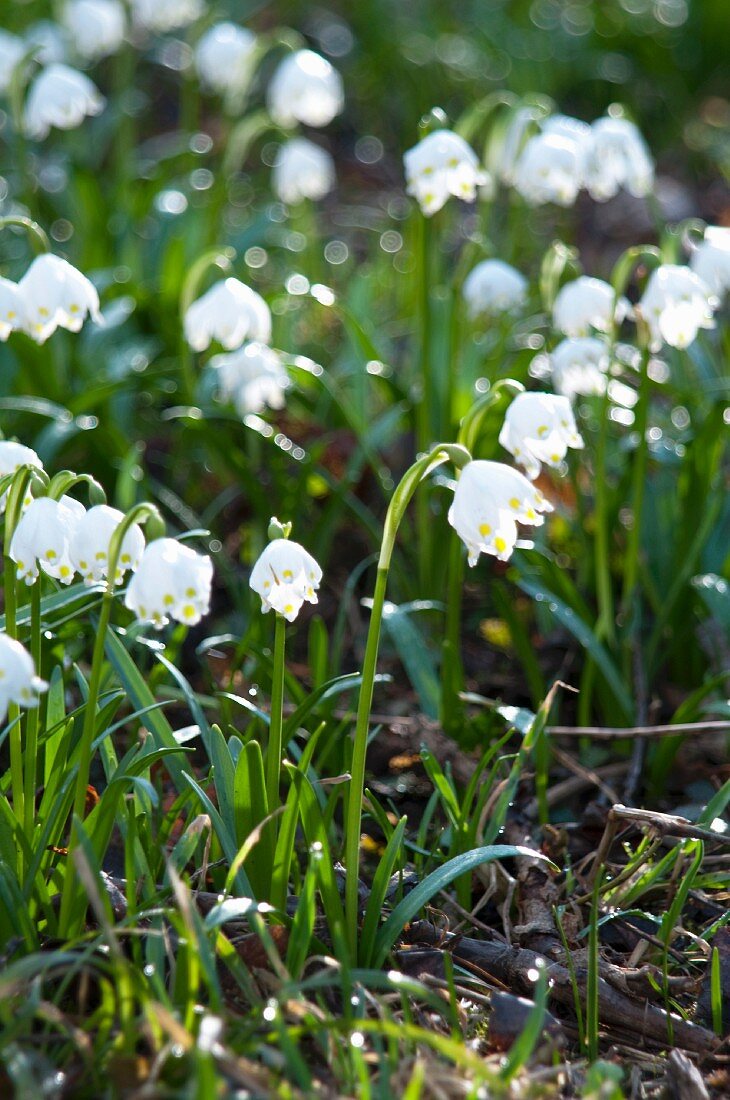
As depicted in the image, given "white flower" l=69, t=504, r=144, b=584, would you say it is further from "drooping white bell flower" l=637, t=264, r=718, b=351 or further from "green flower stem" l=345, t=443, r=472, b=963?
"drooping white bell flower" l=637, t=264, r=718, b=351

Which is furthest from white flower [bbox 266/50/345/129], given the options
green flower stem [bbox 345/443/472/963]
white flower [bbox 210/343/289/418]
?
green flower stem [bbox 345/443/472/963]

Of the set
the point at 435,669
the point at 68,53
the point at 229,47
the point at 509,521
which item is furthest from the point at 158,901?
the point at 68,53

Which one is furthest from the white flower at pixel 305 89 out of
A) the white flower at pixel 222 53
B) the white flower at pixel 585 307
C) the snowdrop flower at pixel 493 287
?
the white flower at pixel 585 307

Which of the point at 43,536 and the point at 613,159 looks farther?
the point at 613,159

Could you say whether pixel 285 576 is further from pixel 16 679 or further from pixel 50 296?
pixel 50 296

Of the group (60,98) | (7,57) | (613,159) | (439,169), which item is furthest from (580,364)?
(7,57)

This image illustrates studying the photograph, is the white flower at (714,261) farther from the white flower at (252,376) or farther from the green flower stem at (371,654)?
the green flower stem at (371,654)
